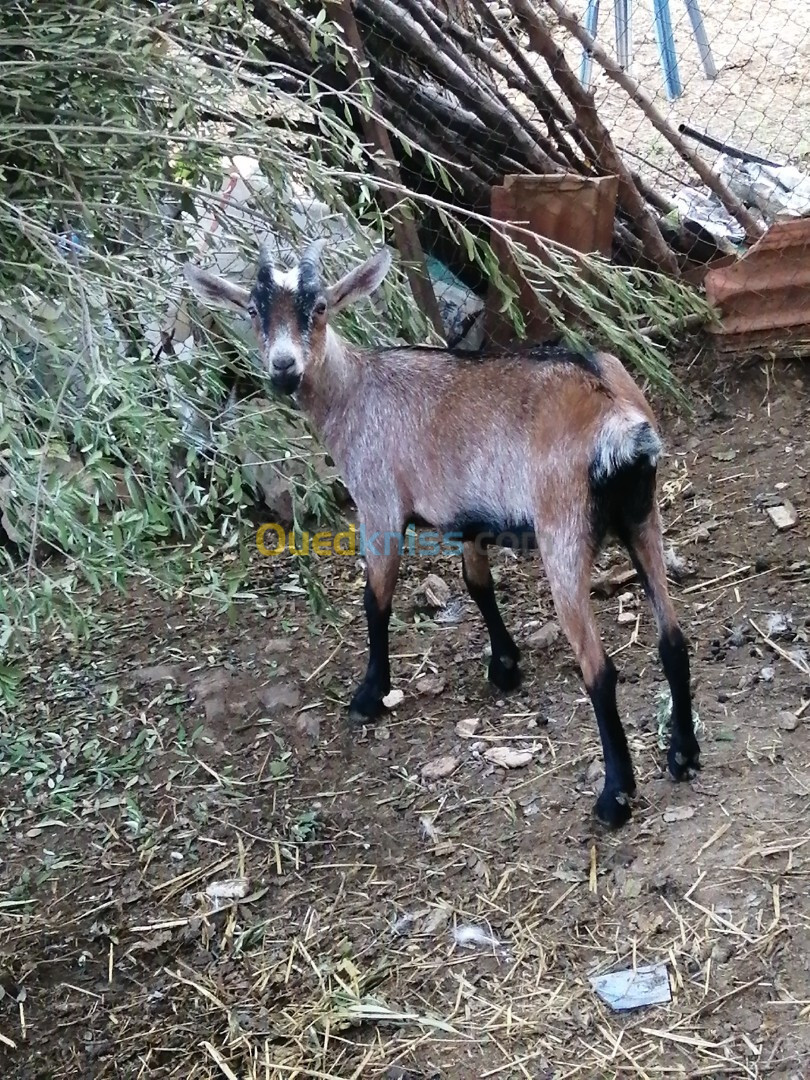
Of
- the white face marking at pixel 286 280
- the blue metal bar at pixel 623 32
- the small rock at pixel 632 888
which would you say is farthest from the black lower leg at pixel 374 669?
the blue metal bar at pixel 623 32

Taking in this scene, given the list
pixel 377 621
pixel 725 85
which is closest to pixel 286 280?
pixel 377 621

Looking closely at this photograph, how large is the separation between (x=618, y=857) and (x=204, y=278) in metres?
2.05

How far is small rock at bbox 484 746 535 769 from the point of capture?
2961mm

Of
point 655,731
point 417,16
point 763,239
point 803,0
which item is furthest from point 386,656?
point 803,0

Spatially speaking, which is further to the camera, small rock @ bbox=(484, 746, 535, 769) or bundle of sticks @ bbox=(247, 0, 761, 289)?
bundle of sticks @ bbox=(247, 0, 761, 289)

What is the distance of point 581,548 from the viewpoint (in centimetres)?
254

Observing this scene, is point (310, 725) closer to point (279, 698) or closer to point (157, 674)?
point (279, 698)

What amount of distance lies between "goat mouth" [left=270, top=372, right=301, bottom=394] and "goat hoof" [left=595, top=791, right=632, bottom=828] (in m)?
1.44

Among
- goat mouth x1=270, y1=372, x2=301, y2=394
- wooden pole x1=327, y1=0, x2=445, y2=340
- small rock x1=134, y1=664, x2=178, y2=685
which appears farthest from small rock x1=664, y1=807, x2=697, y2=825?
wooden pole x1=327, y1=0, x2=445, y2=340

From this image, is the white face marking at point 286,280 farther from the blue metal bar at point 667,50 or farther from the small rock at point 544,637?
the blue metal bar at point 667,50

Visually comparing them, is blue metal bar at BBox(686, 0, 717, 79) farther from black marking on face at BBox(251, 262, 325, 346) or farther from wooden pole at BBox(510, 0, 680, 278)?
black marking on face at BBox(251, 262, 325, 346)

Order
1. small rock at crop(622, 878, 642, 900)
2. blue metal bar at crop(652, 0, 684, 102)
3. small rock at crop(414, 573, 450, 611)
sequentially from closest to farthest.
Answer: small rock at crop(622, 878, 642, 900) < small rock at crop(414, 573, 450, 611) < blue metal bar at crop(652, 0, 684, 102)

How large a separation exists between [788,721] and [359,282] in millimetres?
1827

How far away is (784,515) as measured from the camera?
369 centimetres
